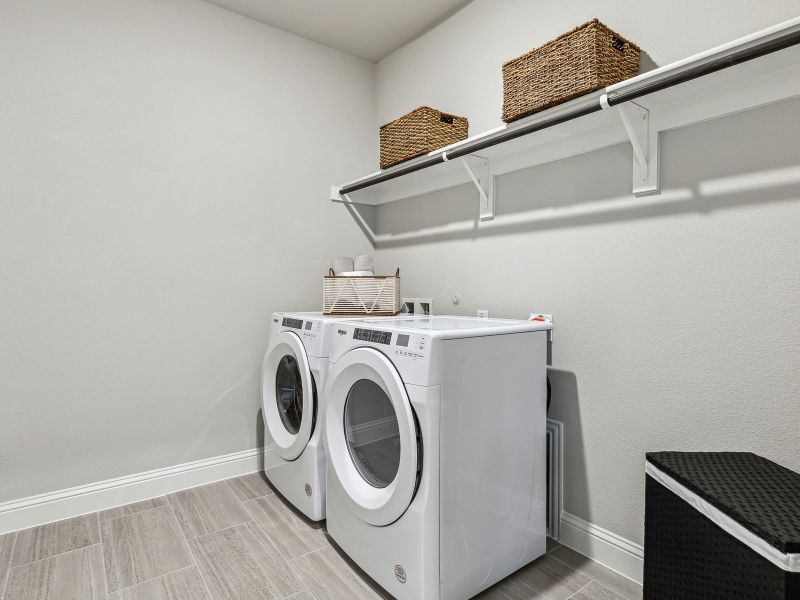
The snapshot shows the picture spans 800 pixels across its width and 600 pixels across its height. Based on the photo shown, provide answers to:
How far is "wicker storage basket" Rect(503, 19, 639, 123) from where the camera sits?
1.41 m

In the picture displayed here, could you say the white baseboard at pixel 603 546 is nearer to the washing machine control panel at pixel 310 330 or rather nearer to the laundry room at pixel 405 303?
the laundry room at pixel 405 303

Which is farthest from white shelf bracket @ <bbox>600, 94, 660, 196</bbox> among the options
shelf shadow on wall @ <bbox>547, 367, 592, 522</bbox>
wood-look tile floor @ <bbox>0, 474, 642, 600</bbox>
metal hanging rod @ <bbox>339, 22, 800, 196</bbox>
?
wood-look tile floor @ <bbox>0, 474, 642, 600</bbox>

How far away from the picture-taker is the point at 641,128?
152 cm

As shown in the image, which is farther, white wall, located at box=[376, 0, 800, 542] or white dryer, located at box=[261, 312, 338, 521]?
white dryer, located at box=[261, 312, 338, 521]

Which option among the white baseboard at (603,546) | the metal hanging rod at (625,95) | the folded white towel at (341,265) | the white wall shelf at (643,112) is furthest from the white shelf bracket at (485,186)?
the white baseboard at (603,546)

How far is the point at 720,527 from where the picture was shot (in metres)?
1.00

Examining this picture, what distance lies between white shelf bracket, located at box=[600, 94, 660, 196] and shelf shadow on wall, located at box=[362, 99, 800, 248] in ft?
0.10

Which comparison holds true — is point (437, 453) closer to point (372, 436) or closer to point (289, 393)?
point (372, 436)

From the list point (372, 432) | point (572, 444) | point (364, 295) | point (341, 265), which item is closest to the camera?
point (372, 432)

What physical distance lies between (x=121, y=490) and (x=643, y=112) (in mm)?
2692

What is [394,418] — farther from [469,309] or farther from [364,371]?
[469,309]

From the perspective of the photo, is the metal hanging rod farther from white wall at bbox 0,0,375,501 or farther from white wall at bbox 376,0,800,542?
white wall at bbox 0,0,375,501

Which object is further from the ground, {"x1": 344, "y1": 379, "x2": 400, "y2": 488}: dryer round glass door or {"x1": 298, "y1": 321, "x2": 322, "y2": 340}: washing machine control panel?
{"x1": 298, "y1": 321, "x2": 322, "y2": 340}: washing machine control panel

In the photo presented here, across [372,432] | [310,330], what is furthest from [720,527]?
[310,330]
